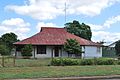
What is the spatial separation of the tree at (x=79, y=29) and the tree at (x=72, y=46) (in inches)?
848

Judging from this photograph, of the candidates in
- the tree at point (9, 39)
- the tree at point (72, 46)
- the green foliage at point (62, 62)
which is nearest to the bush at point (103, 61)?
the green foliage at point (62, 62)

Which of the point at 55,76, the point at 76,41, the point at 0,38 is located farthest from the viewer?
the point at 0,38

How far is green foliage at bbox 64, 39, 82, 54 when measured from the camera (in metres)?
46.4

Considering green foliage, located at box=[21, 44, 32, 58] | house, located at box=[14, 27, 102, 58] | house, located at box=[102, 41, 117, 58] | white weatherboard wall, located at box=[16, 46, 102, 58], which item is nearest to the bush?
green foliage, located at box=[21, 44, 32, 58]

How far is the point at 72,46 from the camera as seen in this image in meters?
46.5

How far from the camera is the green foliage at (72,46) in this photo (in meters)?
46.4

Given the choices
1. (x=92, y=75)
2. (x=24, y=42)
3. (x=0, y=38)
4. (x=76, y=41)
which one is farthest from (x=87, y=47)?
(x=0, y=38)

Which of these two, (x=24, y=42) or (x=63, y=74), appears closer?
(x=63, y=74)

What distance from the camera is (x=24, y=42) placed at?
47.4 m

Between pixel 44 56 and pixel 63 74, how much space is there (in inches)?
1174

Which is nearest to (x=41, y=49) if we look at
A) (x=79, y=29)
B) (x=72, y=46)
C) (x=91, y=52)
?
(x=72, y=46)

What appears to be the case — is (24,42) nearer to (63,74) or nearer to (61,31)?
(61,31)

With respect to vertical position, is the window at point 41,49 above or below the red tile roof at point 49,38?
below

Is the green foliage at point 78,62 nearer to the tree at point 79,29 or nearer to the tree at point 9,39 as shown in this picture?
the tree at point 79,29
